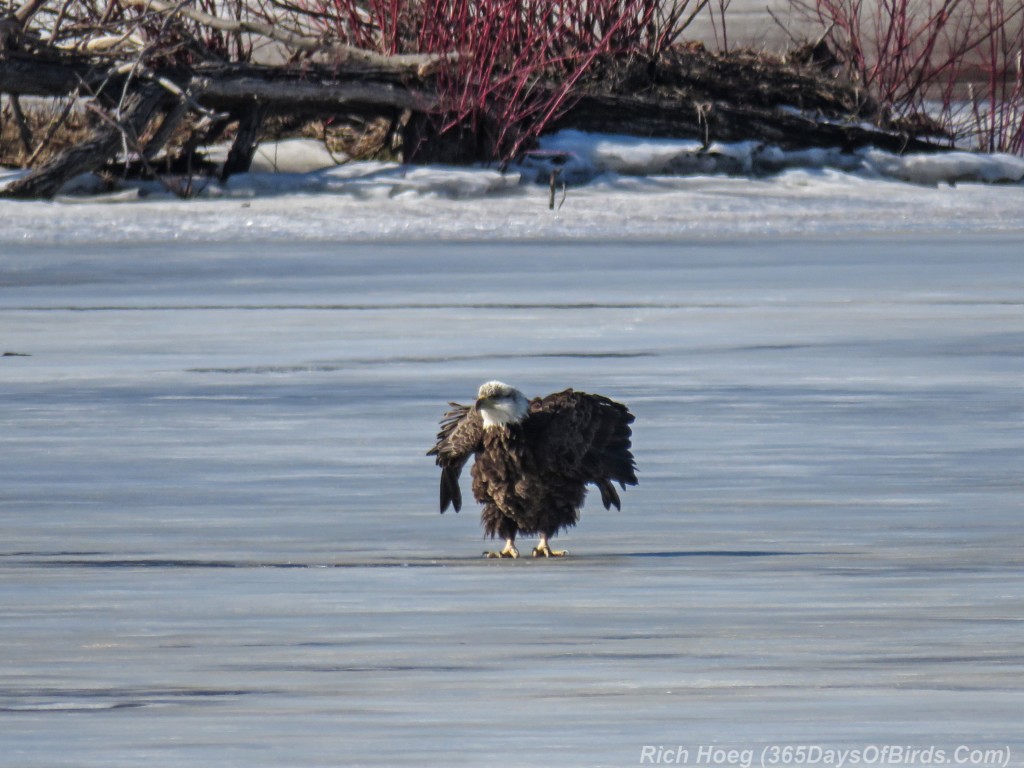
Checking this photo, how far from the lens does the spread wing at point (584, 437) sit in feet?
13.0

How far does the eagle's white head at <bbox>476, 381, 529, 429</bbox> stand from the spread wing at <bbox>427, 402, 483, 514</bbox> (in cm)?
10

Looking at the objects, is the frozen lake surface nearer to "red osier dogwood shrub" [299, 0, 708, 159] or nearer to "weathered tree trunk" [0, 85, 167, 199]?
"weathered tree trunk" [0, 85, 167, 199]

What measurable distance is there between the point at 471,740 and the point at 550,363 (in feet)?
12.4

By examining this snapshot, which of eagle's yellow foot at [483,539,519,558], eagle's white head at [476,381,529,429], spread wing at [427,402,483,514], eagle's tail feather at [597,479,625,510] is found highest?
eagle's white head at [476,381,529,429]

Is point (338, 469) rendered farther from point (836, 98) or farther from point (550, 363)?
point (836, 98)

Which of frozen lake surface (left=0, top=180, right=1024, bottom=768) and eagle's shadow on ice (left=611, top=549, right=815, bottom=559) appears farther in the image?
eagle's shadow on ice (left=611, top=549, right=815, bottom=559)

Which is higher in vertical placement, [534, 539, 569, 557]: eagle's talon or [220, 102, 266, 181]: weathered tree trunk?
[220, 102, 266, 181]: weathered tree trunk

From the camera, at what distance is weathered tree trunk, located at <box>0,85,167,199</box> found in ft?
38.4

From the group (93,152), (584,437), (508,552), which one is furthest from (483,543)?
(93,152)

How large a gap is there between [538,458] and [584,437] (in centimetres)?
11

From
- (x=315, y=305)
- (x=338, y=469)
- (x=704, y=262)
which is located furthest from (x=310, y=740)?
(x=704, y=262)

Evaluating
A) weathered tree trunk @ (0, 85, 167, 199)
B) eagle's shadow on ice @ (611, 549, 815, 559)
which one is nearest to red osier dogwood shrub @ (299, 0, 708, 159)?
weathered tree trunk @ (0, 85, 167, 199)

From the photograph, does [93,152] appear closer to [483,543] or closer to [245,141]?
[245,141]

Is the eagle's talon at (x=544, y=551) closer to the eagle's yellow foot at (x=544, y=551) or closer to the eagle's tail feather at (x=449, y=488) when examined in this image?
the eagle's yellow foot at (x=544, y=551)
